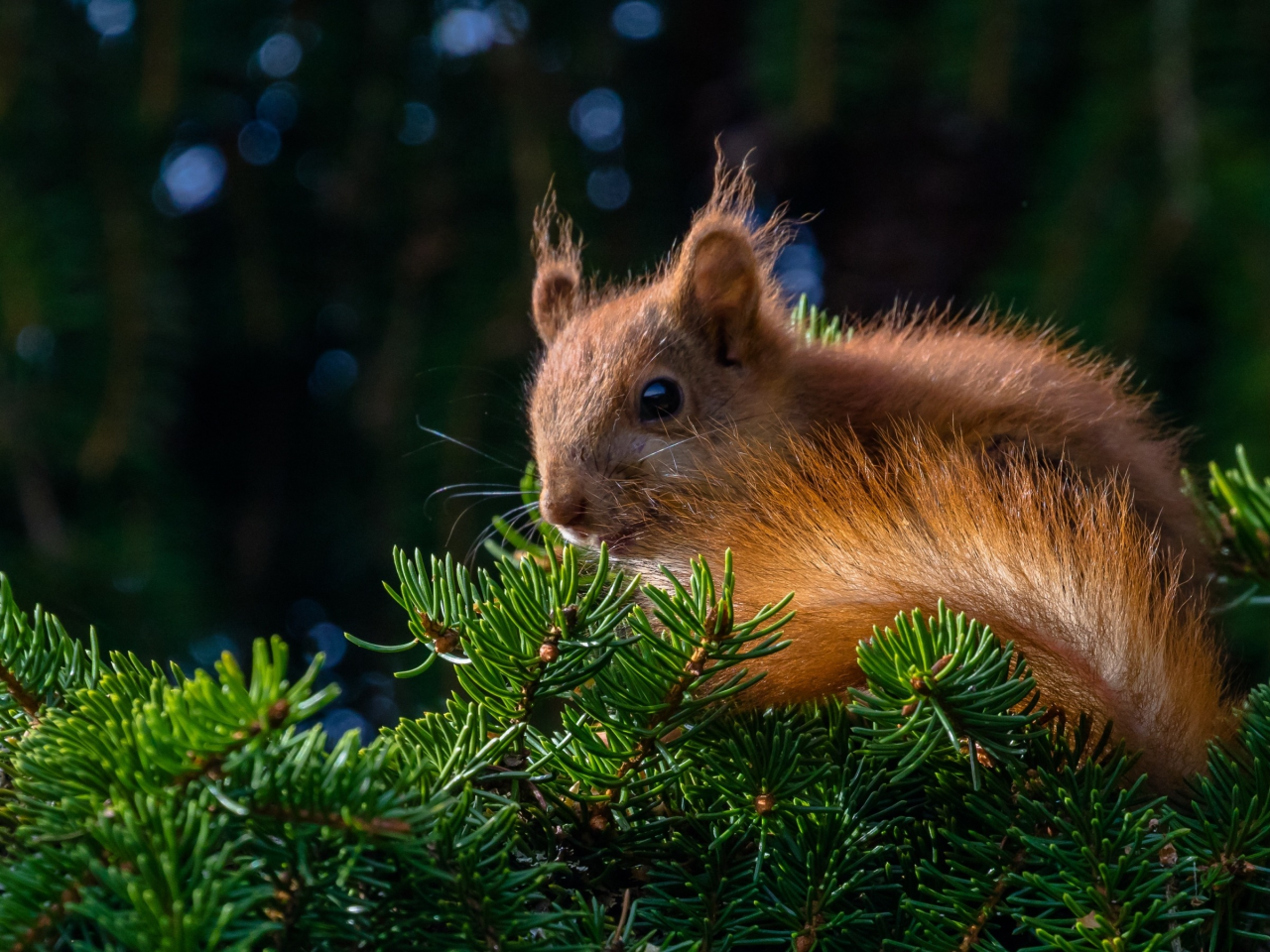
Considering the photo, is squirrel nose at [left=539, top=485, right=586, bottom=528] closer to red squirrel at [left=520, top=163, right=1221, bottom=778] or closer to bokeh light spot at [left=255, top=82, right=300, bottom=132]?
red squirrel at [left=520, top=163, right=1221, bottom=778]

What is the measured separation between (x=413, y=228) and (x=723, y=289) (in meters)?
0.72

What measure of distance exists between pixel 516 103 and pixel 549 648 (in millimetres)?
1204

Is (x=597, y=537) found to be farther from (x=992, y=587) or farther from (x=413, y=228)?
(x=413, y=228)

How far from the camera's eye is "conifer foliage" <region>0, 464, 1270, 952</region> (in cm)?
44

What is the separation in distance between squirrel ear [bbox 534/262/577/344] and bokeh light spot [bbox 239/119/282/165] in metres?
0.70

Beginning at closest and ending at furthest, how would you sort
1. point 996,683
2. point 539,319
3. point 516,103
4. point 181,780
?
point 181,780 → point 996,683 → point 539,319 → point 516,103

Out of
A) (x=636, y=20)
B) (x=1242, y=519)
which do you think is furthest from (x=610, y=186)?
(x=1242, y=519)

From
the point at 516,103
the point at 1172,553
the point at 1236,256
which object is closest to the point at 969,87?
the point at 1236,256

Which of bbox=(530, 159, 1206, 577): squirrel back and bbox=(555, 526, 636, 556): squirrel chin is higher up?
bbox=(530, 159, 1206, 577): squirrel back

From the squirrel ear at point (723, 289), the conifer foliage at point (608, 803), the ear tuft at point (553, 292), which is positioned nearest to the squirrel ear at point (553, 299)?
the ear tuft at point (553, 292)

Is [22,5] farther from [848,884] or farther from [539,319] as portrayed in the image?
[848,884]

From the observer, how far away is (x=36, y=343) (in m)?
1.40

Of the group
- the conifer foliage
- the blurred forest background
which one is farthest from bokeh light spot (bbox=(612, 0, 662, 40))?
the conifer foliage

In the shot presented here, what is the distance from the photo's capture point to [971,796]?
1.87 ft
